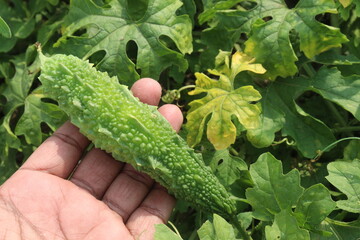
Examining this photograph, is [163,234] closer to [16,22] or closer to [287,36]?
[287,36]

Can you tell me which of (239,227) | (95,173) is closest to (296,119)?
(239,227)

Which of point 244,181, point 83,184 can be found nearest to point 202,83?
point 244,181

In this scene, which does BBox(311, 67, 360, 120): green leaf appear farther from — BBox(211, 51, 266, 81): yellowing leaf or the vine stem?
the vine stem

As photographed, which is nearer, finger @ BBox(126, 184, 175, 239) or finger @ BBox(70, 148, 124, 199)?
finger @ BBox(126, 184, 175, 239)

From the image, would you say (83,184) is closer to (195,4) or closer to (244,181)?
(244,181)

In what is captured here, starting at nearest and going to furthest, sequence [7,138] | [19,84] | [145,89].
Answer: [145,89] < [7,138] < [19,84]

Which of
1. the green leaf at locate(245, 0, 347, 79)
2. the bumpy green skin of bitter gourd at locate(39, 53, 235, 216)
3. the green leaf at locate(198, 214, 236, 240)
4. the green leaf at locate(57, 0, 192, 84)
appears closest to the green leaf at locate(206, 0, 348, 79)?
the green leaf at locate(245, 0, 347, 79)

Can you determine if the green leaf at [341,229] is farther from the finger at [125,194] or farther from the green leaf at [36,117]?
the green leaf at [36,117]
